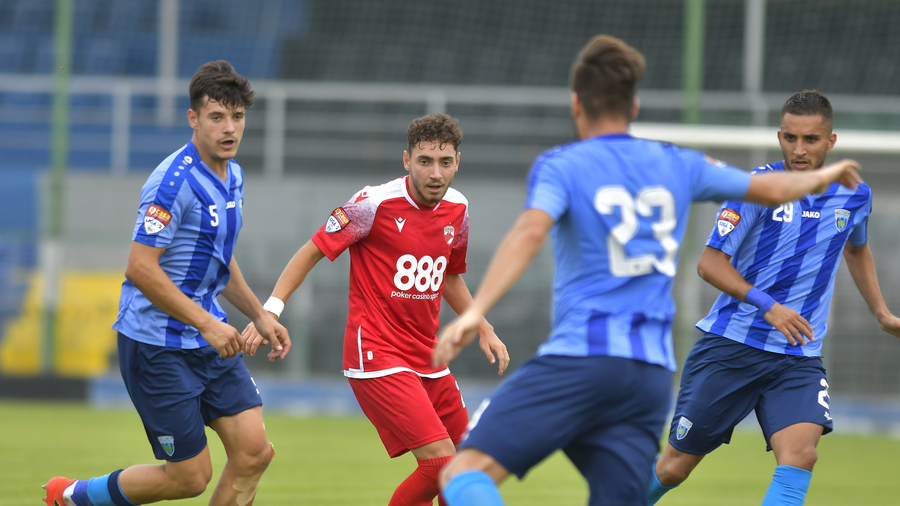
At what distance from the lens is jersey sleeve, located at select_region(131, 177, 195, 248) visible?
4.59 m

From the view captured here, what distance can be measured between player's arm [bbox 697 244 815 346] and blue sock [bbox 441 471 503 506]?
200 centimetres

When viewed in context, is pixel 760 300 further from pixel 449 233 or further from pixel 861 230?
pixel 449 233

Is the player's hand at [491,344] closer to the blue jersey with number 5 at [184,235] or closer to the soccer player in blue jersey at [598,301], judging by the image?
the blue jersey with number 5 at [184,235]

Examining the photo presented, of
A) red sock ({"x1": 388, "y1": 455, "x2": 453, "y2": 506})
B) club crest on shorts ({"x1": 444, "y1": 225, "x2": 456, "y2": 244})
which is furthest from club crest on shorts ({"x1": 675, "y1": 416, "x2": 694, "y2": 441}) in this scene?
club crest on shorts ({"x1": 444, "y1": 225, "x2": 456, "y2": 244})

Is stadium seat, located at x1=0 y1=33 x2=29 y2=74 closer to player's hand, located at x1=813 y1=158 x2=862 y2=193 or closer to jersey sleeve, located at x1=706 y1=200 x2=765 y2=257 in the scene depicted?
jersey sleeve, located at x1=706 y1=200 x2=765 y2=257

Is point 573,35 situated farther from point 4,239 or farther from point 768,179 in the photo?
point 768,179

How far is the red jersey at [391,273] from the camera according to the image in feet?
17.0

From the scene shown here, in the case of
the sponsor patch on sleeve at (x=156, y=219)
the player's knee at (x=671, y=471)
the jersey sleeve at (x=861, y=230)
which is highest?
the jersey sleeve at (x=861, y=230)

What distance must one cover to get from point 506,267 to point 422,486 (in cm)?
204

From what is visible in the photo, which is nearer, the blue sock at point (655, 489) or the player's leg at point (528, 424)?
the player's leg at point (528, 424)

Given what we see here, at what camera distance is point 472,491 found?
3268 mm

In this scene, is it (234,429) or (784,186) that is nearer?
(784,186)

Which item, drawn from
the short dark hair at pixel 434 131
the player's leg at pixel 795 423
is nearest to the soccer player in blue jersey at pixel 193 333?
the short dark hair at pixel 434 131

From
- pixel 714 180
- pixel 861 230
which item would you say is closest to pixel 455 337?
pixel 714 180
